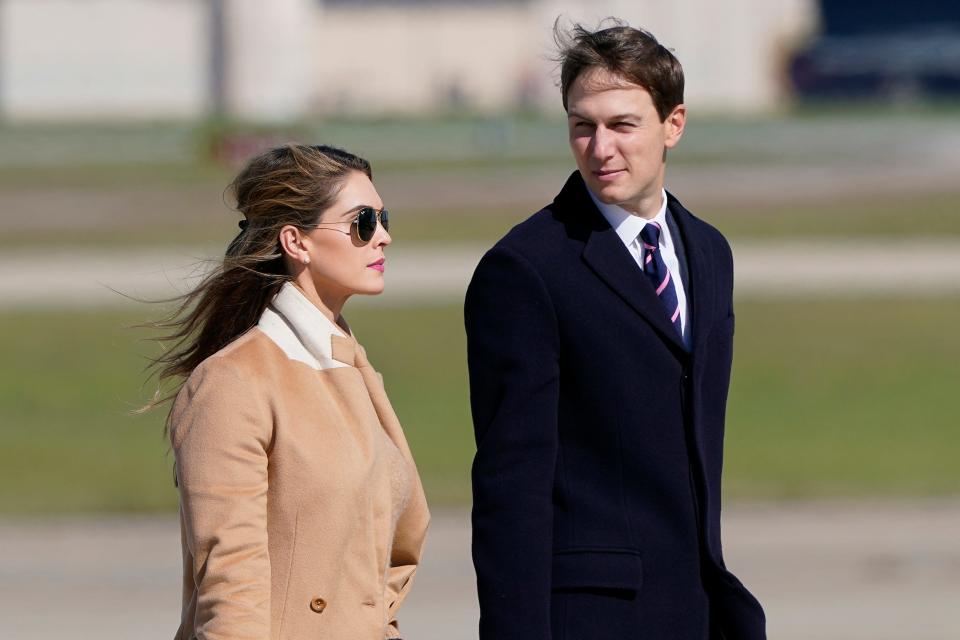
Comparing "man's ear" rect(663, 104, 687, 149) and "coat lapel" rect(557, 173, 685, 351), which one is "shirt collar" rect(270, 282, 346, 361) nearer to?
"coat lapel" rect(557, 173, 685, 351)

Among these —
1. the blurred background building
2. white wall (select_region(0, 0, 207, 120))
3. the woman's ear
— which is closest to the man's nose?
the woman's ear

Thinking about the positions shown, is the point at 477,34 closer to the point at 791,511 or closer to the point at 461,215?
the point at 461,215

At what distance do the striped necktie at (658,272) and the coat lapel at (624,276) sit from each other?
50mm

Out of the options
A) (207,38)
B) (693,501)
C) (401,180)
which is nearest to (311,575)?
(693,501)

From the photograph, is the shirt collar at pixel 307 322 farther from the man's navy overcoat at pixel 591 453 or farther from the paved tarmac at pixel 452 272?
the paved tarmac at pixel 452 272

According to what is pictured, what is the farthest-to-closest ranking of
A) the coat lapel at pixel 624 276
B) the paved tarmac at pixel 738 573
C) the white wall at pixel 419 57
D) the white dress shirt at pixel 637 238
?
the white wall at pixel 419 57 → the paved tarmac at pixel 738 573 → the white dress shirt at pixel 637 238 → the coat lapel at pixel 624 276

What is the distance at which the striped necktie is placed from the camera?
3416mm

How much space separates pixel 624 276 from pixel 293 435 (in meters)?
0.77

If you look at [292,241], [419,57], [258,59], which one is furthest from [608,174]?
[419,57]

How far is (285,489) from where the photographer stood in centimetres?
311

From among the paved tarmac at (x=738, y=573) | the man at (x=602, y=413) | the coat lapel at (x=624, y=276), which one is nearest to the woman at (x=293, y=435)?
the man at (x=602, y=413)

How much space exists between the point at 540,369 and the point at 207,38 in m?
77.8

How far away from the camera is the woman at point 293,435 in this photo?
9.98 feet

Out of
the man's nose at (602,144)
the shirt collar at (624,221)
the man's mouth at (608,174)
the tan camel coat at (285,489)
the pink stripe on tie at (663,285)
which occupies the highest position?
the man's nose at (602,144)
